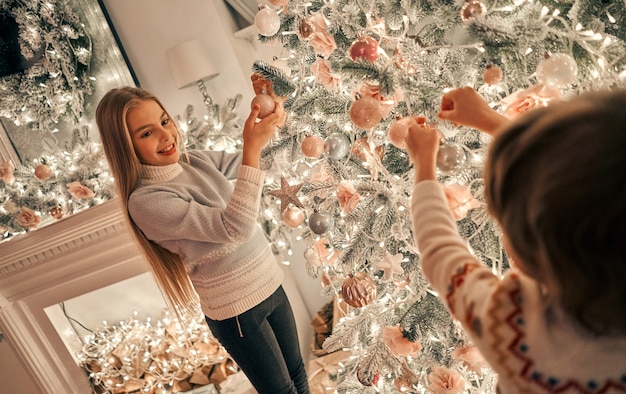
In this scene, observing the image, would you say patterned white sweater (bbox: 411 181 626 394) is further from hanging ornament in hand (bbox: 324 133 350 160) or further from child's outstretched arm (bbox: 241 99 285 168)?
child's outstretched arm (bbox: 241 99 285 168)

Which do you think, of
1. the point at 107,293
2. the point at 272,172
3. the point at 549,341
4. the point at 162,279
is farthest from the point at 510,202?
the point at 107,293

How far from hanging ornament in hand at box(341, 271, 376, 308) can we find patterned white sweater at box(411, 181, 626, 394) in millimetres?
542

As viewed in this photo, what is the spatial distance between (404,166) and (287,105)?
37 centimetres

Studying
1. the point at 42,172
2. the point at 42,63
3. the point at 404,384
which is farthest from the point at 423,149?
the point at 42,63

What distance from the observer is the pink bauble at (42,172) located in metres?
2.02

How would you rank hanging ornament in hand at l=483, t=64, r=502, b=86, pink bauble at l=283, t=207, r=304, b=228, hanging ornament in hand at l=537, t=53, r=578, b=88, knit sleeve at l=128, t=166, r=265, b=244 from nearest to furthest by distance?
hanging ornament in hand at l=537, t=53, r=578, b=88 < hanging ornament in hand at l=483, t=64, r=502, b=86 < knit sleeve at l=128, t=166, r=265, b=244 < pink bauble at l=283, t=207, r=304, b=228

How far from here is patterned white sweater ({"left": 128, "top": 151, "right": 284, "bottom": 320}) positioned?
116cm

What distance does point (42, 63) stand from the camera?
217 cm

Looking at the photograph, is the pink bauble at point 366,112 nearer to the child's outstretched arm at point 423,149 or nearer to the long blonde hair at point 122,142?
the child's outstretched arm at point 423,149

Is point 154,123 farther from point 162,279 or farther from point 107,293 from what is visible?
point 107,293

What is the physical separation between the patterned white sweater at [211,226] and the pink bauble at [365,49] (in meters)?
0.40

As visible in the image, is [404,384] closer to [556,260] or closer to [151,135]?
[556,260]

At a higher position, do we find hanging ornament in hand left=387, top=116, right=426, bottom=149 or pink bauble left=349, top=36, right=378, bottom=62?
pink bauble left=349, top=36, right=378, bottom=62

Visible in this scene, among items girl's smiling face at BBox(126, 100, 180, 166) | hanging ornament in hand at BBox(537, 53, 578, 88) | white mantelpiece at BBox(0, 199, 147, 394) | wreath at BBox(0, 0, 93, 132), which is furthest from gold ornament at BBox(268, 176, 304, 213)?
wreath at BBox(0, 0, 93, 132)
